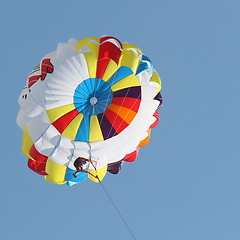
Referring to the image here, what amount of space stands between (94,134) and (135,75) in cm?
242

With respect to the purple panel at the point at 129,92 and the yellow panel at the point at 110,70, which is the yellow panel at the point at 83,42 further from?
the purple panel at the point at 129,92

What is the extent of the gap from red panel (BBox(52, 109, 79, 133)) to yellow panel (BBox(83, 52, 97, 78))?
1412mm

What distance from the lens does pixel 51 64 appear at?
22938 mm

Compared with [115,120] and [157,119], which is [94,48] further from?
[157,119]

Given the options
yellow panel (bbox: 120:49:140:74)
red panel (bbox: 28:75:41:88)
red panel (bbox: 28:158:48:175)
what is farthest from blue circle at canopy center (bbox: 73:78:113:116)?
red panel (bbox: 28:158:48:175)

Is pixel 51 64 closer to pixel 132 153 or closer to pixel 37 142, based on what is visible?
pixel 37 142

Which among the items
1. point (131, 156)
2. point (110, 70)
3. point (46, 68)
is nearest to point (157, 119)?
point (131, 156)

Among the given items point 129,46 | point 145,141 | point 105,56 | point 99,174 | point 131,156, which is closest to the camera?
point 105,56

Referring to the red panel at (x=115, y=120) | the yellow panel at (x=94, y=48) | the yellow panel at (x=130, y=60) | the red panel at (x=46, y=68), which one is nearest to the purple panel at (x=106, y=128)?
the red panel at (x=115, y=120)

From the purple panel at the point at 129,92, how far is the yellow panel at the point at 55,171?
305 cm

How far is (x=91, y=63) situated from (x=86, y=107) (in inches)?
57.7

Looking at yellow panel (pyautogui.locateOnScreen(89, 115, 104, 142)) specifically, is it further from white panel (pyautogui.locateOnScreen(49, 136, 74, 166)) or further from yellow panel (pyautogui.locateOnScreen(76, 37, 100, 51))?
yellow panel (pyautogui.locateOnScreen(76, 37, 100, 51))

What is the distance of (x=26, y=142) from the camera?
23203mm

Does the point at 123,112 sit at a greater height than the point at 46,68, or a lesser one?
lesser
